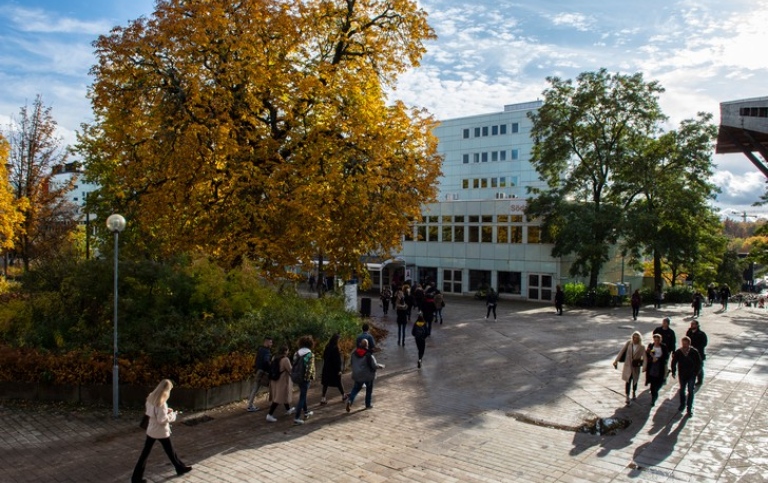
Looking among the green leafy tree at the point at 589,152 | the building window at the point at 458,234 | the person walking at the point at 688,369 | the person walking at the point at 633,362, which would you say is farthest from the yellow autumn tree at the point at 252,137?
the building window at the point at 458,234

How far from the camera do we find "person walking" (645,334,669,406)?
1096 centimetres

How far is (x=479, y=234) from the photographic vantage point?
36688mm

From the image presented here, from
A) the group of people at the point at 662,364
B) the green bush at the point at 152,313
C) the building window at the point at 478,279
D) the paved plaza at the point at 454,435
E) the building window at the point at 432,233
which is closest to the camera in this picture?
the paved plaza at the point at 454,435

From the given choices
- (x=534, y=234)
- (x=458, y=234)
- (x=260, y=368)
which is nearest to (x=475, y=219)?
(x=458, y=234)

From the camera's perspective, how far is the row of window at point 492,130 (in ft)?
220

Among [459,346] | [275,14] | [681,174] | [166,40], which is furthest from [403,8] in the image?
[681,174]

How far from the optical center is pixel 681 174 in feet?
109

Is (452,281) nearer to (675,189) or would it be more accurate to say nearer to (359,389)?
(675,189)

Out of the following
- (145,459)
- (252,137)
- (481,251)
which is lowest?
(145,459)

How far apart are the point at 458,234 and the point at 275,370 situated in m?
28.3

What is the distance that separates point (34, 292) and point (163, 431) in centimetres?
843

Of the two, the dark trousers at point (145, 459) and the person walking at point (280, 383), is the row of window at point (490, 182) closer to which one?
the person walking at point (280, 383)

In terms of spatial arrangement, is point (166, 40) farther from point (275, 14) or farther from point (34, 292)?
point (34, 292)

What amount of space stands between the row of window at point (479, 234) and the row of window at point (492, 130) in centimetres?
3273
